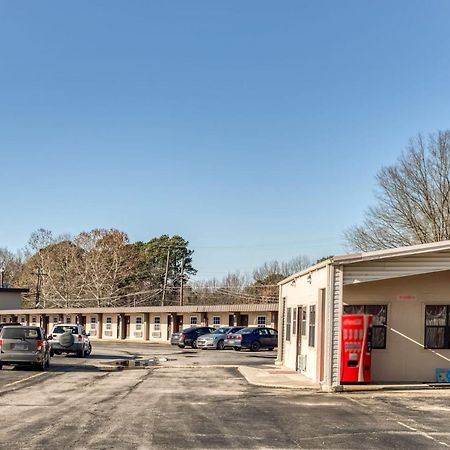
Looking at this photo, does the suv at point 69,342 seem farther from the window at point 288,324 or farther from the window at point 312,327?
the window at point 312,327

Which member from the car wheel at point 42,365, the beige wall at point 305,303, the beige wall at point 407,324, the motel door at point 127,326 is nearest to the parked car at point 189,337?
the motel door at point 127,326

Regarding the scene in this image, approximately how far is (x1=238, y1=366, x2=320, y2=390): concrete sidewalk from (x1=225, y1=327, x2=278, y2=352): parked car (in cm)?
1612

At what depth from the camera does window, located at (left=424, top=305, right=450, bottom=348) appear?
65.2ft

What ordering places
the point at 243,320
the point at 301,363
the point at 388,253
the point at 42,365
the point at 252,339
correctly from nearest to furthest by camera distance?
the point at 388,253
the point at 301,363
the point at 42,365
the point at 252,339
the point at 243,320

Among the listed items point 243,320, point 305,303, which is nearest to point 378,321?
point 305,303

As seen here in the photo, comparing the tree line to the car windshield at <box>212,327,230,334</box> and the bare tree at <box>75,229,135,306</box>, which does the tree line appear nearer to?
the bare tree at <box>75,229,135,306</box>

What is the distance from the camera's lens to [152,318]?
2303 inches

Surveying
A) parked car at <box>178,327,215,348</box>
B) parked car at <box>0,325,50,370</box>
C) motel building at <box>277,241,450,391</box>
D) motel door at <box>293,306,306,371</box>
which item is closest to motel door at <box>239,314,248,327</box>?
parked car at <box>178,327,215,348</box>

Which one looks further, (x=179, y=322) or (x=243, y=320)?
(x=179, y=322)

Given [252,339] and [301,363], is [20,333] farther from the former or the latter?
[252,339]

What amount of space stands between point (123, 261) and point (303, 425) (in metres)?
70.7

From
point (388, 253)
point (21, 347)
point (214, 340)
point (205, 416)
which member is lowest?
point (214, 340)

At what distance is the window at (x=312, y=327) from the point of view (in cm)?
2103

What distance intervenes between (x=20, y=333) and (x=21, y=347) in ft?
1.96
